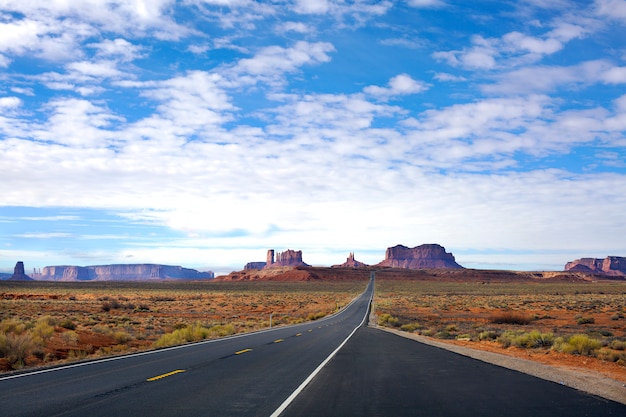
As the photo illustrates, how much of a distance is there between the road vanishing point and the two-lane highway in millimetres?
18

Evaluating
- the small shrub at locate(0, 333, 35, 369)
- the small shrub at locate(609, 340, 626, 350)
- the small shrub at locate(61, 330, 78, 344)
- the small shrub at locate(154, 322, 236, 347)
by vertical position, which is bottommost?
the small shrub at locate(154, 322, 236, 347)

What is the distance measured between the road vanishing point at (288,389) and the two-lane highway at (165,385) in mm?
18

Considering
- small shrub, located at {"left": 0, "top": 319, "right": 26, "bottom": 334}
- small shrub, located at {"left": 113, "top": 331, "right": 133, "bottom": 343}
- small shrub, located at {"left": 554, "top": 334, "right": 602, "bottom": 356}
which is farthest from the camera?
small shrub, located at {"left": 113, "top": 331, "right": 133, "bottom": 343}

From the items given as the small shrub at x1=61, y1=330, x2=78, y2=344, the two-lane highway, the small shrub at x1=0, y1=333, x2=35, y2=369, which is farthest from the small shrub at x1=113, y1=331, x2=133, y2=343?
the two-lane highway

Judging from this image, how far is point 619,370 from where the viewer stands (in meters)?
14.1

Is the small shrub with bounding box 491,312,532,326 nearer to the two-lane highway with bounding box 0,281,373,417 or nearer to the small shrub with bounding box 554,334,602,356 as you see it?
the small shrub with bounding box 554,334,602,356

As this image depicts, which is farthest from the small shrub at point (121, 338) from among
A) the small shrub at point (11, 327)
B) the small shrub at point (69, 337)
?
the small shrub at point (11, 327)

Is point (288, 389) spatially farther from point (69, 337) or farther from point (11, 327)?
point (11, 327)

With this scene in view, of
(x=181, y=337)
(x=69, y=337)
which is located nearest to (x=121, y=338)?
(x=181, y=337)

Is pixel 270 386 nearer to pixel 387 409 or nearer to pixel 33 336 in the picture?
pixel 387 409

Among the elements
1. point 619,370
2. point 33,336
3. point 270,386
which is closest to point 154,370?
point 270,386

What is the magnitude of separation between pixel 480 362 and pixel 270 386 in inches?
296

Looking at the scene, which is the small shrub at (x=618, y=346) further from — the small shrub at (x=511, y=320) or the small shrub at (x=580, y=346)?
the small shrub at (x=511, y=320)

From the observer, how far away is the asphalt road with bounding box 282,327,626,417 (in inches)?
333
